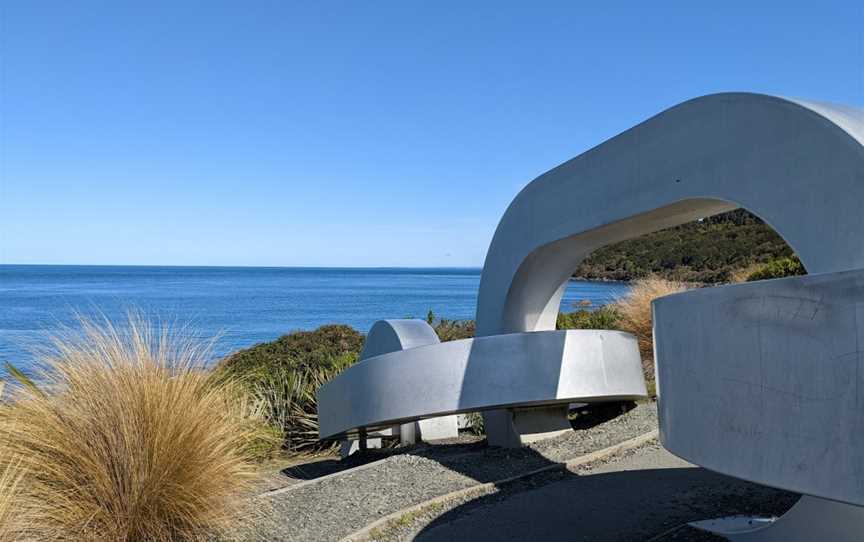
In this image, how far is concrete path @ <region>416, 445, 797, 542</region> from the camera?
6234 millimetres

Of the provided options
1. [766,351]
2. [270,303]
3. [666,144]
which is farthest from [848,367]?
[270,303]

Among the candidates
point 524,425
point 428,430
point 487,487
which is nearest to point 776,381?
point 487,487

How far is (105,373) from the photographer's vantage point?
554cm

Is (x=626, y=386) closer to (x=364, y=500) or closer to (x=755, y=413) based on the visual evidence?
(x=364, y=500)

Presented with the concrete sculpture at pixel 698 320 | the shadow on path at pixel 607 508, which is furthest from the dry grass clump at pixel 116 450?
the concrete sculpture at pixel 698 320

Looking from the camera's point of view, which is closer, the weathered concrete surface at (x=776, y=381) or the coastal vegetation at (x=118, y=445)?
the weathered concrete surface at (x=776, y=381)

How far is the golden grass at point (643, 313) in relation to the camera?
13.7 meters

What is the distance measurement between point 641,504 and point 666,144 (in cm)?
294

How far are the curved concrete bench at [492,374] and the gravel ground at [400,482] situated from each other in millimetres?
594

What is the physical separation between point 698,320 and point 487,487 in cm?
427

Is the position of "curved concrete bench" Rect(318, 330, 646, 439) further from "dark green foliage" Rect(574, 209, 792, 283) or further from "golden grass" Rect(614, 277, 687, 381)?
"dark green foliage" Rect(574, 209, 792, 283)

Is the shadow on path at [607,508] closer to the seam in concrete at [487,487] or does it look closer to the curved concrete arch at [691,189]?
the seam in concrete at [487,487]

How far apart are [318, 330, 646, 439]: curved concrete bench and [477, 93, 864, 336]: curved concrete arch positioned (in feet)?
3.25

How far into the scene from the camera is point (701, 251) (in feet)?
160
